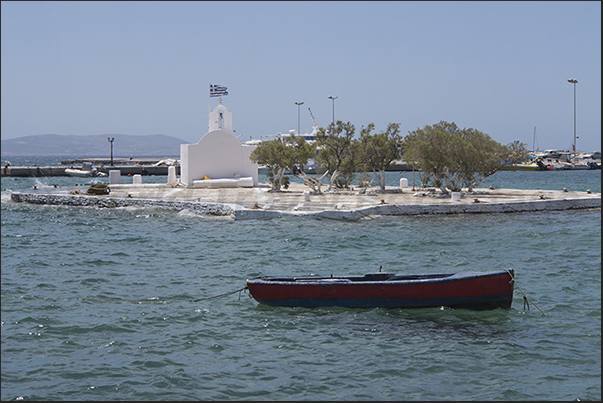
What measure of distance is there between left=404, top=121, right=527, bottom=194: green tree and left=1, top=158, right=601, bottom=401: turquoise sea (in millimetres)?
12444

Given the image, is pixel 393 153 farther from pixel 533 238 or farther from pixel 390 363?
pixel 390 363

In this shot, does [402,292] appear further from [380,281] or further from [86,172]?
[86,172]

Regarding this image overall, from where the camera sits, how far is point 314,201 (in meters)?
36.2

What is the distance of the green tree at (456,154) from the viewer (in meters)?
37.2

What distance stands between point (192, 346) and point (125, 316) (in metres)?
2.78

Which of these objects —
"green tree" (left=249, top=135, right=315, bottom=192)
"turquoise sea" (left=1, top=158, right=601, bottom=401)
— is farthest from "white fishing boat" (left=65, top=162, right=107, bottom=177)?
"turquoise sea" (left=1, top=158, right=601, bottom=401)

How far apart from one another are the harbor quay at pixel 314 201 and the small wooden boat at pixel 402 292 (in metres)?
16.3

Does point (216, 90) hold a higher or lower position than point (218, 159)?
higher

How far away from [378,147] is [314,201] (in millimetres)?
6718

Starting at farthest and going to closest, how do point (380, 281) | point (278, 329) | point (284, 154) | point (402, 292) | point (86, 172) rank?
1. point (86, 172)
2. point (284, 154)
3. point (380, 281)
4. point (402, 292)
5. point (278, 329)

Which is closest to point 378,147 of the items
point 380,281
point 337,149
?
point 337,149

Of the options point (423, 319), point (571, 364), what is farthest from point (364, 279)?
point (571, 364)

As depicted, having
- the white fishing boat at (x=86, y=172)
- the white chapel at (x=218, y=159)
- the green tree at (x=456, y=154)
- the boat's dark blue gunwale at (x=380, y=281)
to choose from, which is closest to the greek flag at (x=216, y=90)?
the white chapel at (x=218, y=159)

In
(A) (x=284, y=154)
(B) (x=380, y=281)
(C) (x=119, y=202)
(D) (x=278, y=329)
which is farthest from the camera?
(A) (x=284, y=154)
